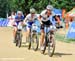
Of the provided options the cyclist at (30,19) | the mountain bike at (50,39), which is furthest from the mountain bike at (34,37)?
the mountain bike at (50,39)

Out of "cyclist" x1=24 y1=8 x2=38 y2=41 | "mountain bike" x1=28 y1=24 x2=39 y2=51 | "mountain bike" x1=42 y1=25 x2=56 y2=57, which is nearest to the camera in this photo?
"mountain bike" x1=42 y1=25 x2=56 y2=57

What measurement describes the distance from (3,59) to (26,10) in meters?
42.4

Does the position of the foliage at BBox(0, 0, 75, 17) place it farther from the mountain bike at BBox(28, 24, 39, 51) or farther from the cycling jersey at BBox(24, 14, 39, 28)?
the mountain bike at BBox(28, 24, 39, 51)

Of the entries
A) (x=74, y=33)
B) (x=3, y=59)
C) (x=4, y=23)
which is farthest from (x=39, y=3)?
(x=3, y=59)

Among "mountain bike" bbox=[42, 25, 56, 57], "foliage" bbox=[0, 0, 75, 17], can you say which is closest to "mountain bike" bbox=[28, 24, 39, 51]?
"mountain bike" bbox=[42, 25, 56, 57]

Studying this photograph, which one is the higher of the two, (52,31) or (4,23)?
(52,31)

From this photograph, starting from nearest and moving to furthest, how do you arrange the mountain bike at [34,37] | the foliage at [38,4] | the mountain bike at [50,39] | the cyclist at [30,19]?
the mountain bike at [50,39] → the mountain bike at [34,37] → the cyclist at [30,19] → the foliage at [38,4]

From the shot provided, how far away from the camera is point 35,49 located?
1562 centimetres

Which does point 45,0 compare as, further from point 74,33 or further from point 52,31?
point 52,31

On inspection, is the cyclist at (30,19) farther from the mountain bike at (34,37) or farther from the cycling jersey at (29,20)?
the mountain bike at (34,37)

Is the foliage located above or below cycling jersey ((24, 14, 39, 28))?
below

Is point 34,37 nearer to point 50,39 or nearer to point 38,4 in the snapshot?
point 50,39

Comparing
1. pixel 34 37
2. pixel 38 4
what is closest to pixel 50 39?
pixel 34 37

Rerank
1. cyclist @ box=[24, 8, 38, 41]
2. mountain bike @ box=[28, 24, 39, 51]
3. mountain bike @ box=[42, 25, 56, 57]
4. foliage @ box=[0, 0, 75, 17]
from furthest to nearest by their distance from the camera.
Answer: foliage @ box=[0, 0, 75, 17]
cyclist @ box=[24, 8, 38, 41]
mountain bike @ box=[28, 24, 39, 51]
mountain bike @ box=[42, 25, 56, 57]
